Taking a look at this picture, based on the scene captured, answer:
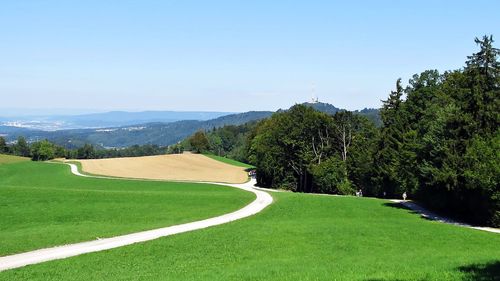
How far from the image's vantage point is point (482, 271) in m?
14.4

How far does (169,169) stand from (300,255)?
78.5m

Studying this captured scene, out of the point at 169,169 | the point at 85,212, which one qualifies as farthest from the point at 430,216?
the point at 169,169

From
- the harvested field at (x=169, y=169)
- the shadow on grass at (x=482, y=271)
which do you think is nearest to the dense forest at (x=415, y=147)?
the harvested field at (x=169, y=169)

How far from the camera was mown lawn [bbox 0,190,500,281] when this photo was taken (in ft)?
50.0

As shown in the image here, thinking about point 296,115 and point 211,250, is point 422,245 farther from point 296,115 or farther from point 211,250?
point 296,115

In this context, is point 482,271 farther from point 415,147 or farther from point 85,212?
point 415,147

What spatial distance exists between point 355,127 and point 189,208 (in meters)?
Answer: 45.3

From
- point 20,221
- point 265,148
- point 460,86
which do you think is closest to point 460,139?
point 460,86

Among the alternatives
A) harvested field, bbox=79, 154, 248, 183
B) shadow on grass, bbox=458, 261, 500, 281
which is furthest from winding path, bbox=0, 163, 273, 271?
harvested field, bbox=79, 154, 248, 183

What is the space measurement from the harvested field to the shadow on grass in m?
67.1

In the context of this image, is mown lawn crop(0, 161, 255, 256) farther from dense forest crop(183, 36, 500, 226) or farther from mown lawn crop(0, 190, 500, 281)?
dense forest crop(183, 36, 500, 226)

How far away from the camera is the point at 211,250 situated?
2206 cm

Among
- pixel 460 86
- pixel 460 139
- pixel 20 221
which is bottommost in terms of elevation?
pixel 20 221

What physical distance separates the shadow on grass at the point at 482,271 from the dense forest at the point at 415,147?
65.1 feet
